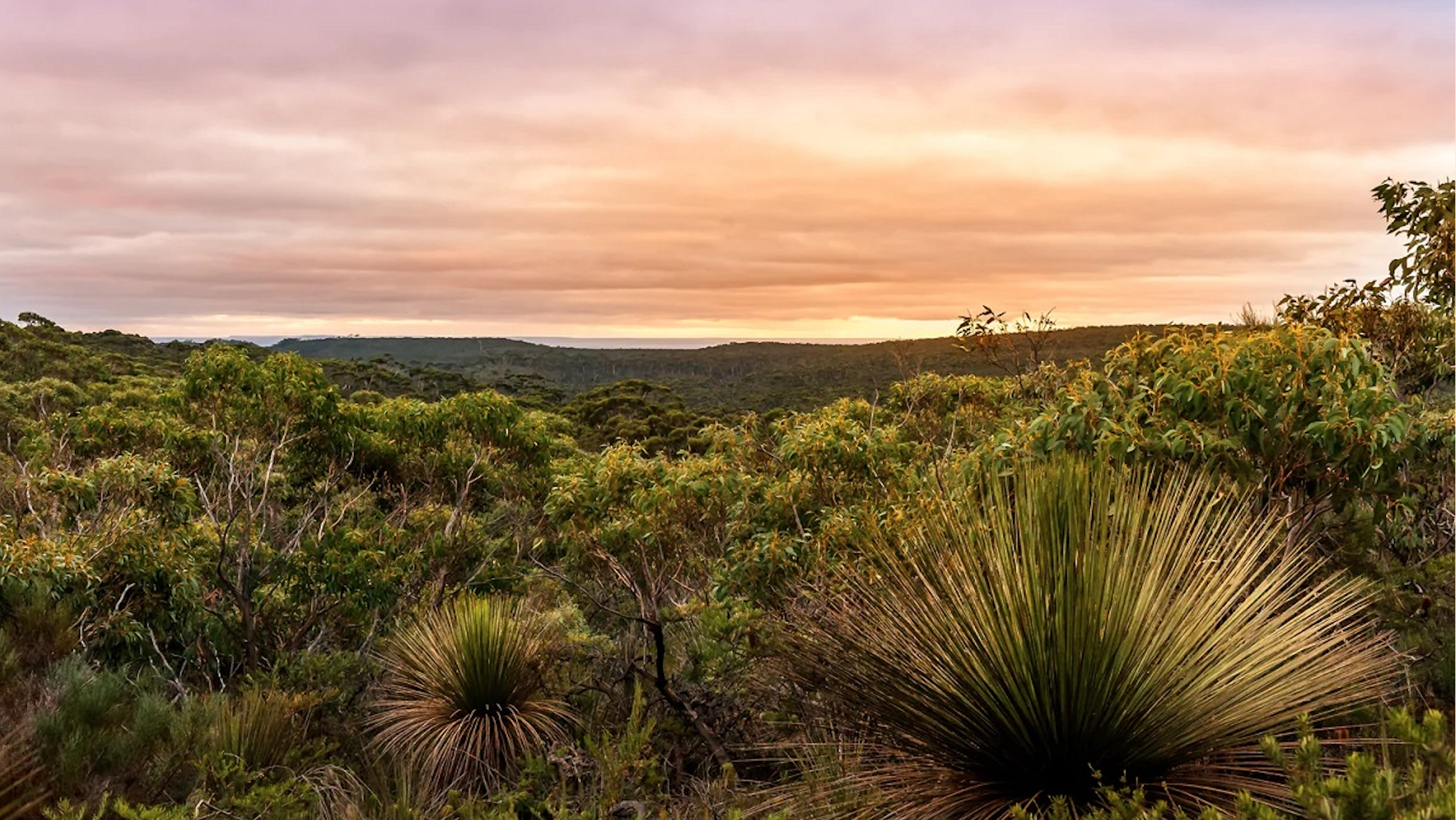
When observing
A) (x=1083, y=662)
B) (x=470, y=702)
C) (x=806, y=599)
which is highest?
(x=1083, y=662)

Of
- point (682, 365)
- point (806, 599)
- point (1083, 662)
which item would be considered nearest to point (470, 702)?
point (806, 599)

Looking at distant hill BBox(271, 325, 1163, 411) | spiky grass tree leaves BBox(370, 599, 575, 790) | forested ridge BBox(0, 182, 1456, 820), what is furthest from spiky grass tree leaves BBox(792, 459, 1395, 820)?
distant hill BBox(271, 325, 1163, 411)

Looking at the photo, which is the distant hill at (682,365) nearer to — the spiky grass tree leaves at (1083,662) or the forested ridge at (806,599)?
the forested ridge at (806,599)

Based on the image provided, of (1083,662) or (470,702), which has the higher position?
(1083,662)

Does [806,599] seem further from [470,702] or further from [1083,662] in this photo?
[470,702]

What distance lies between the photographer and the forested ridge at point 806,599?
3094 millimetres

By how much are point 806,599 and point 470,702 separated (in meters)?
3.25

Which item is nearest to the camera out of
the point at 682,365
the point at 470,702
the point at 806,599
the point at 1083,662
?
the point at 1083,662

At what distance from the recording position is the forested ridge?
3094 millimetres

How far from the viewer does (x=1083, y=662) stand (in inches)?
120

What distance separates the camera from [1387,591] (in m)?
5.31

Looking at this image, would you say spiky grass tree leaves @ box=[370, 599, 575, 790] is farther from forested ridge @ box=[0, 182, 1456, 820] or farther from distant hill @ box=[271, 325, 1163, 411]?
distant hill @ box=[271, 325, 1163, 411]

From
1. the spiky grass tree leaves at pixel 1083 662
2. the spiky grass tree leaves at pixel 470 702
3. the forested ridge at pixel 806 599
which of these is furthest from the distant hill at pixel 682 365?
the spiky grass tree leaves at pixel 1083 662

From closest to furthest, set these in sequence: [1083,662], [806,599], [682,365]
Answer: [1083,662] < [806,599] < [682,365]
